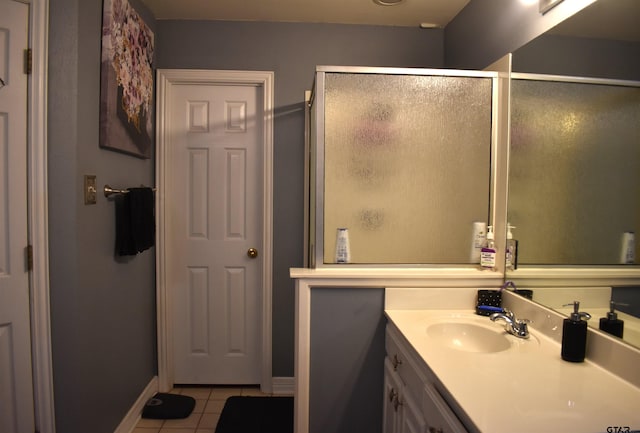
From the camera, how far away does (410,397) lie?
1299 mm

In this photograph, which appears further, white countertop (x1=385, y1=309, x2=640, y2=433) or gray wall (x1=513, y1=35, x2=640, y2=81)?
gray wall (x1=513, y1=35, x2=640, y2=81)

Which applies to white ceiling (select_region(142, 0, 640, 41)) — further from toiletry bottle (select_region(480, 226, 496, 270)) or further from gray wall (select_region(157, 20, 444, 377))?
toiletry bottle (select_region(480, 226, 496, 270))

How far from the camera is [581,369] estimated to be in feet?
3.59

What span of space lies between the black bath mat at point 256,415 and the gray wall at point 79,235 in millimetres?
627

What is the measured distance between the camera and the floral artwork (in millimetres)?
1690

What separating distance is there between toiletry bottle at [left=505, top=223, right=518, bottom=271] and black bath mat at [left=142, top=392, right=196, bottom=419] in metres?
2.02

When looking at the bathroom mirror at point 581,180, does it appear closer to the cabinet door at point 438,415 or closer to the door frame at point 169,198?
the cabinet door at point 438,415

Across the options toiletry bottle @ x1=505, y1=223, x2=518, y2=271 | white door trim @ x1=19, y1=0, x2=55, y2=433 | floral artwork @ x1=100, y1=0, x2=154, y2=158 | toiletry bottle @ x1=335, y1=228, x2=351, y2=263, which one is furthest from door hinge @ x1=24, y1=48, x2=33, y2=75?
toiletry bottle @ x1=505, y1=223, x2=518, y2=271

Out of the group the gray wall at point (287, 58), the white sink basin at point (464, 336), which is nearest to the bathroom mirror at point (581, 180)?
the white sink basin at point (464, 336)

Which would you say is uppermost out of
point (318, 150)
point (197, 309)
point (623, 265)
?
point (318, 150)

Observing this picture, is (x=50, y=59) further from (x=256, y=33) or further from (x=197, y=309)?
(x=197, y=309)

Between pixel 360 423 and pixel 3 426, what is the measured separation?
4.90 ft

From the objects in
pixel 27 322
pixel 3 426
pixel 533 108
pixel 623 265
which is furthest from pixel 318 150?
pixel 3 426

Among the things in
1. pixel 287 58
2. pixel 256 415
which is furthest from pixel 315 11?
pixel 256 415
